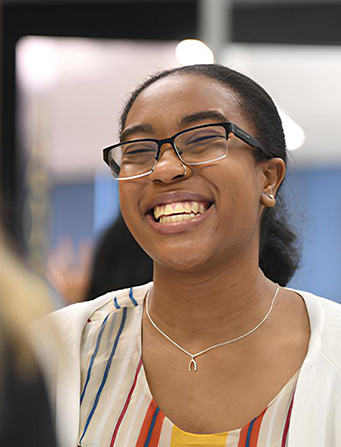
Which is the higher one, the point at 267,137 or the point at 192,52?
the point at 267,137

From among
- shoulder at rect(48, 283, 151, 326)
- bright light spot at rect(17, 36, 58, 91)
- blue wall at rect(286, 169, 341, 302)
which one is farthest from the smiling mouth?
bright light spot at rect(17, 36, 58, 91)

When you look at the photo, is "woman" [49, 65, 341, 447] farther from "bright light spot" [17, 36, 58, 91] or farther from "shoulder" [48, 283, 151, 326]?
"bright light spot" [17, 36, 58, 91]

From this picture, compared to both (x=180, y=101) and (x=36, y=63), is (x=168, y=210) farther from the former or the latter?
(x=36, y=63)

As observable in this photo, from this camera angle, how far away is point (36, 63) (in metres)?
3.96

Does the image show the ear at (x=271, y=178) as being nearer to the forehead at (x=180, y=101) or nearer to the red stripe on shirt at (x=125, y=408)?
the forehead at (x=180, y=101)

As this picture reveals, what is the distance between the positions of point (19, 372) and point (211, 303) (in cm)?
97

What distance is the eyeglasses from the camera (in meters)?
1.62

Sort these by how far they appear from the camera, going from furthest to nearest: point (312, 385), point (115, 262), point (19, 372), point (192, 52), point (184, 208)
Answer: point (192, 52) → point (115, 262) → point (184, 208) → point (312, 385) → point (19, 372)

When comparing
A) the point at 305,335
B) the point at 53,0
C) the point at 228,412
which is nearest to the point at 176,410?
the point at 228,412

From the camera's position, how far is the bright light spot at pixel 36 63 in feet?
13.0

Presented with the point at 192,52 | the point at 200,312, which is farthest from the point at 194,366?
the point at 192,52

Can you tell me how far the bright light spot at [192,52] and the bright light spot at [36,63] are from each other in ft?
2.03

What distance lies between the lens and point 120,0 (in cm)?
389

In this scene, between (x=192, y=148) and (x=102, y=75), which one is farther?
(x=102, y=75)
